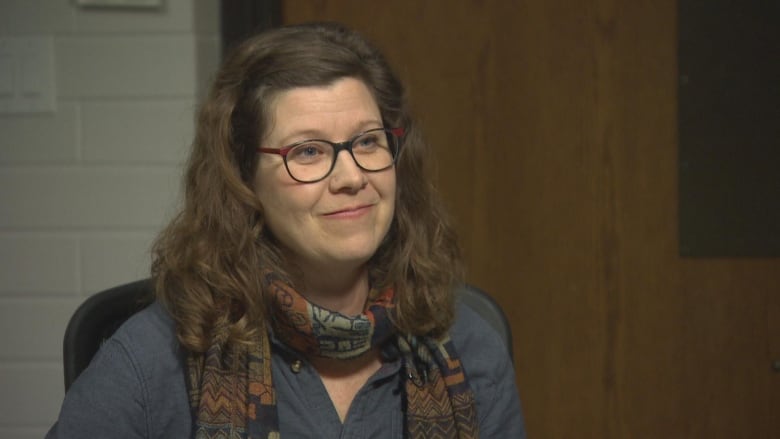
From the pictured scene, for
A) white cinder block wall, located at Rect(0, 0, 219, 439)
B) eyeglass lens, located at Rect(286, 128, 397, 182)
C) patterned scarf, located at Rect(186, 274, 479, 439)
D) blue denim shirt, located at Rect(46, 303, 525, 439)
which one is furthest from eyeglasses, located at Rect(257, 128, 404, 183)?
white cinder block wall, located at Rect(0, 0, 219, 439)

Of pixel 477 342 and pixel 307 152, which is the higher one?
pixel 307 152

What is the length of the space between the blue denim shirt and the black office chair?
3 cm

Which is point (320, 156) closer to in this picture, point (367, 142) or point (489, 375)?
point (367, 142)

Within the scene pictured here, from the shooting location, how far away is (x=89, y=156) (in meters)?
2.34

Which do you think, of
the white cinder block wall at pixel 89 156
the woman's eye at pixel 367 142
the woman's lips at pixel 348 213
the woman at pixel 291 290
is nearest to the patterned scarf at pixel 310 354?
the woman at pixel 291 290

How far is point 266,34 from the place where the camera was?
1.58 meters

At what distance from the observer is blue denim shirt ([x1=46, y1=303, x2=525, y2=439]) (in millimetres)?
1446

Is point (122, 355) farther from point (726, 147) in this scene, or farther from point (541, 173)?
point (726, 147)

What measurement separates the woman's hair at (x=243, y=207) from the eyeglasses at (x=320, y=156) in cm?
6

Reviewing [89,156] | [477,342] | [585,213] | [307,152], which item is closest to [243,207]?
[307,152]

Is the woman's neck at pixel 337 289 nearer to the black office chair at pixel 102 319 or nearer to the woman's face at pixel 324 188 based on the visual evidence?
the woman's face at pixel 324 188

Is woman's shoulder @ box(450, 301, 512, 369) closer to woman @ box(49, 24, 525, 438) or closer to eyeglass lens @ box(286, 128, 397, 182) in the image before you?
woman @ box(49, 24, 525, 438)

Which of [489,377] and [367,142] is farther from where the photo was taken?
[489,377]

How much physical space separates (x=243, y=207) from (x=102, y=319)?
Answer: 279 millimetres
